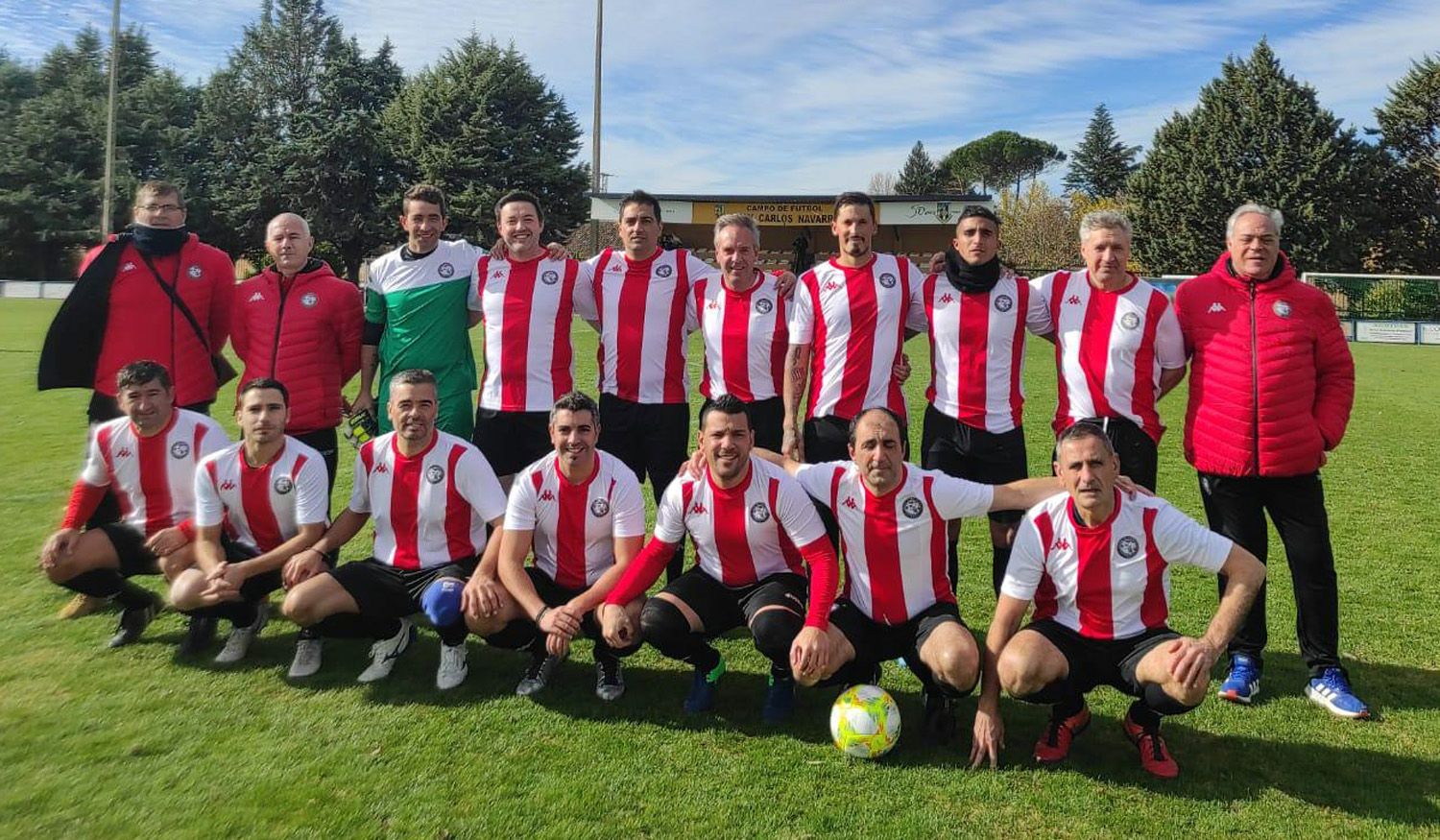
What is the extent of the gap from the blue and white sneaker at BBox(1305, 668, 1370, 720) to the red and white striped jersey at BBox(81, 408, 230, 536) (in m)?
4.63

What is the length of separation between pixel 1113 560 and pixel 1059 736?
62cm

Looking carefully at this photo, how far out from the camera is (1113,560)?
2994mm

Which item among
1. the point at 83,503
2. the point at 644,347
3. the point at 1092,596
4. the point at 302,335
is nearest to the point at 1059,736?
the point at 1092,596

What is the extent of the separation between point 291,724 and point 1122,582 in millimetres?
2887

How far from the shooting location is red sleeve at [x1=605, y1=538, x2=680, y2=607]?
3.31 metres

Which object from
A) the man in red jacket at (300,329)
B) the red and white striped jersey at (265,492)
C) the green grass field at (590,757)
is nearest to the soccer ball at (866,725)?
the green grass field at (590,757)

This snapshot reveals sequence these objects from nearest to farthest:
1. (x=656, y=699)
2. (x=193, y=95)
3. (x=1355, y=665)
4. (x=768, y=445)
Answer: (x=656, y=699)
(x=1355, y=665)
(x=768, y=445)
(x=193, y=95)

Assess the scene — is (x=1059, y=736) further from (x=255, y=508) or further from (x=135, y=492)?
(x=135, y=492)

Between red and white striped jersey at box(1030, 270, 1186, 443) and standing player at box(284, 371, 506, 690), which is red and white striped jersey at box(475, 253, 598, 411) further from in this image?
red and white striped jersey at box(1030, 270, 1186, 443)

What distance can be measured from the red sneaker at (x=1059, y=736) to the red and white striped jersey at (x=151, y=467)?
3.56 metres

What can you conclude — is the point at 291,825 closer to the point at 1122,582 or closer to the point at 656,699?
the point at 656,699

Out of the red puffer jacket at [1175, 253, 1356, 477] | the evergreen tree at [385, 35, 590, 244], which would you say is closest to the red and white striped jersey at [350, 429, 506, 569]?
the red puffer jacket at [1175, 253, 1356, 477]

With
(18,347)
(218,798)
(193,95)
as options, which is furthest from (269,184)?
(218,798)

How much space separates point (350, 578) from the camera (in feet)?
11.7
